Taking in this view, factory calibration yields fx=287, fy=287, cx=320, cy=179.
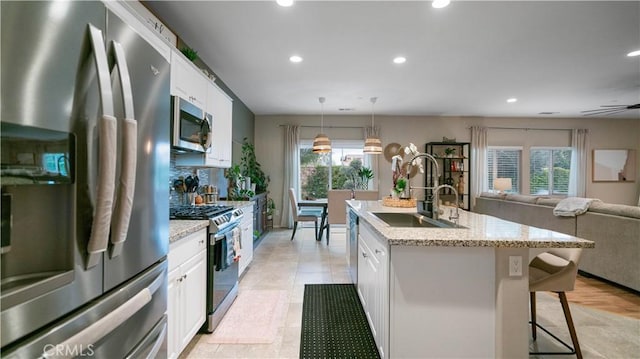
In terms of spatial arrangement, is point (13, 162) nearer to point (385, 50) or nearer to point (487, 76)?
point (385, 50)

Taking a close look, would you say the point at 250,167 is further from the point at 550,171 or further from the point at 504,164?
the point at 550,171

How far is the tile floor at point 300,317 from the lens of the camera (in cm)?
203

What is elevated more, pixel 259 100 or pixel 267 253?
pixel 259 100

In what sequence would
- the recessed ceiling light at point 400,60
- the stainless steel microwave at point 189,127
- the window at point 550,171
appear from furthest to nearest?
the window at point 550,171, the recessed ceiling light at point 400,60, the stainless steel microwave at point 189,127

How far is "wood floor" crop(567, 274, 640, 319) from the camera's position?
2705mm

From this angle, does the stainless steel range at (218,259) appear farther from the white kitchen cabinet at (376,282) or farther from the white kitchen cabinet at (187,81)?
the white kitchen cabinet at (376,282)

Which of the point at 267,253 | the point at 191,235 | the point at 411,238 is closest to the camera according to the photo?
the point at 411,238

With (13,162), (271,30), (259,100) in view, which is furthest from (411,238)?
(259,100)

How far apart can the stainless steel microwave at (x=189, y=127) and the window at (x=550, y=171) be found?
25.7 ft

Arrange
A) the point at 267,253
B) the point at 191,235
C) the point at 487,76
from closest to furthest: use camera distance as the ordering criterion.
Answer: the point at 191,235 < the point at 487,76 < the point at 267,253

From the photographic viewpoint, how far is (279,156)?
6.96 meters

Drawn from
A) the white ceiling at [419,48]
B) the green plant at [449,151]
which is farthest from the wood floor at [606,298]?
the green plant at [449,151]

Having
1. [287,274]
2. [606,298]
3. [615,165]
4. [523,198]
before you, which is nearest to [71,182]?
[287,274]

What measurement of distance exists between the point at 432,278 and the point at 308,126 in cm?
579
